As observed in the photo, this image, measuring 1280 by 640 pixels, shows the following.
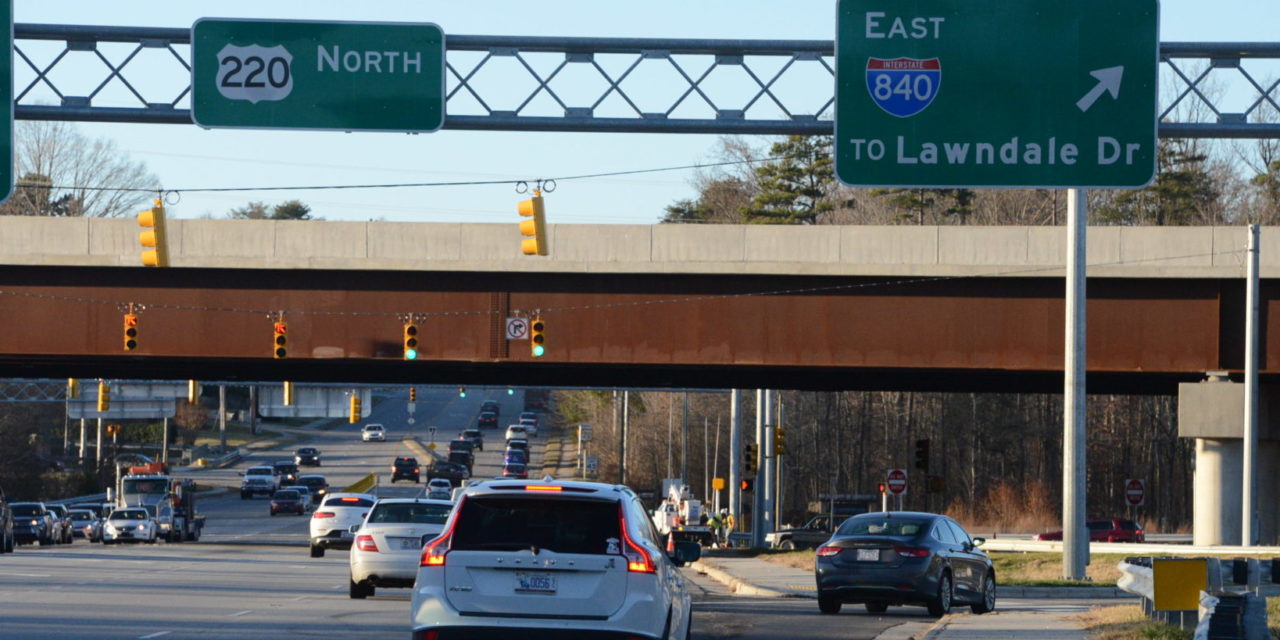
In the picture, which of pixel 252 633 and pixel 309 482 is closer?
pixel 252 633

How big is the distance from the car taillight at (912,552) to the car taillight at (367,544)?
736 cm

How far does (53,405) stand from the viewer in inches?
4749

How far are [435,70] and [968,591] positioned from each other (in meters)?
10.8

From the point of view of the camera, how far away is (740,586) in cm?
3094


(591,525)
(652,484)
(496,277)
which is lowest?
(652,484)

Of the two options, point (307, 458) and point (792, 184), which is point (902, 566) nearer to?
point (792, 184)

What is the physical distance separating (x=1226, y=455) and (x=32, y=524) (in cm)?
3552

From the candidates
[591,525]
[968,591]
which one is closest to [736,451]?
[968,591]

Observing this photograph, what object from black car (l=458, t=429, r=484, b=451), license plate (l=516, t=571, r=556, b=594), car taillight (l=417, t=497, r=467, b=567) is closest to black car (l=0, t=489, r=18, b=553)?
car taillight (l=417, t=497, r=467, b=567)

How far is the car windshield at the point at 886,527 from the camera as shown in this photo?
22438 millimetres

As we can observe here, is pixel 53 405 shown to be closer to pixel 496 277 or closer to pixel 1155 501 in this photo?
pixel 1155 501

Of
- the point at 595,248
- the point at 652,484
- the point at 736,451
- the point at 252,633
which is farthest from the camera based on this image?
the point at 652,484

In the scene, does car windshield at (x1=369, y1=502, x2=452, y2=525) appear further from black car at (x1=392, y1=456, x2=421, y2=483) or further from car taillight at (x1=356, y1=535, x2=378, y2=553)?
black car at (x1=392, y1=456, x2=421, y2=483)

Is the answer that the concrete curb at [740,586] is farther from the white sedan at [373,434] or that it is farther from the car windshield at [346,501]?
the white sedan at [373,434]
